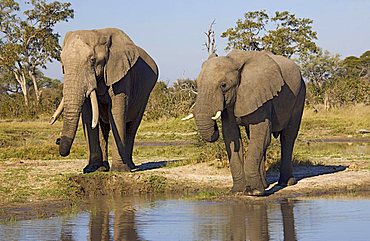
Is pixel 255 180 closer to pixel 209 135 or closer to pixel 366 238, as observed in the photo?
pixel 209 135

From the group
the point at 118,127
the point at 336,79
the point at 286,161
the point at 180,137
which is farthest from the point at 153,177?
the point at 336,79

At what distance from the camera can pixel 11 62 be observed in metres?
56.1

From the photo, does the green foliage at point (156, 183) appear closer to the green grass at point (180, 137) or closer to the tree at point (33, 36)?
the green grass at point (180, 137)

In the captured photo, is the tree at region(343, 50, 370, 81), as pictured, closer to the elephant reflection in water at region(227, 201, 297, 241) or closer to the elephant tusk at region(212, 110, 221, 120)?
the elephant tusk at region(212, 110, 221, 120)

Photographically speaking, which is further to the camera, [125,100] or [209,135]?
[125,100]

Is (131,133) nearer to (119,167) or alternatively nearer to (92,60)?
(119,167)

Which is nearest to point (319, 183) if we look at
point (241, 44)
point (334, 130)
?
point (334, 130)

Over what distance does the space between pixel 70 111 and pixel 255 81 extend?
10.8 feet

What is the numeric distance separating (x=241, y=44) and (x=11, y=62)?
16824 millimetres

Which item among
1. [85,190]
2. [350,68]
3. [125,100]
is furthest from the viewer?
[350,68]

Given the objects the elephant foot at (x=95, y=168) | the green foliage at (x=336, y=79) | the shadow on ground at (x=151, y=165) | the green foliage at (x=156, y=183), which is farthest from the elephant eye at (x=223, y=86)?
the green foliage at (x=336, y=79)

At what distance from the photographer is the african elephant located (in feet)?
45.1

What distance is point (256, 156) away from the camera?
41.9 ft

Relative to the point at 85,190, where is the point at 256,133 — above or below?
above
